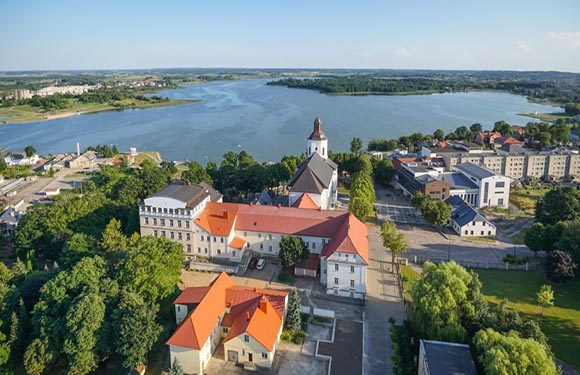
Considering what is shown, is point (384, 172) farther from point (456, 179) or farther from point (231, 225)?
point (231, 225)

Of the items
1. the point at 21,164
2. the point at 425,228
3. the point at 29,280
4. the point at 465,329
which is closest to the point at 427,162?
the point at 425,228

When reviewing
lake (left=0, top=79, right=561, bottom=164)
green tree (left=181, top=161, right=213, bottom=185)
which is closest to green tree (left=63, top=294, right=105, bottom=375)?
green tree (left=181, top=161, right=213, bottom=185)

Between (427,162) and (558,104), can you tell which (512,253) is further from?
(558,104)

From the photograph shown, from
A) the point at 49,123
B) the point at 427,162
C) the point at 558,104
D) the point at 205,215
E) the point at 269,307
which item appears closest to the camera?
the point at 269,307

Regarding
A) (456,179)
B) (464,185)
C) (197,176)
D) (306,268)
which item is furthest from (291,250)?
(456,179)

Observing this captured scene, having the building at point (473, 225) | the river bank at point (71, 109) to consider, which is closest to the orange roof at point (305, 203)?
the building at point (473, 225)

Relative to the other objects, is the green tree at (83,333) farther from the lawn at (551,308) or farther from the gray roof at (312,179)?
the lawn at (551,308)
